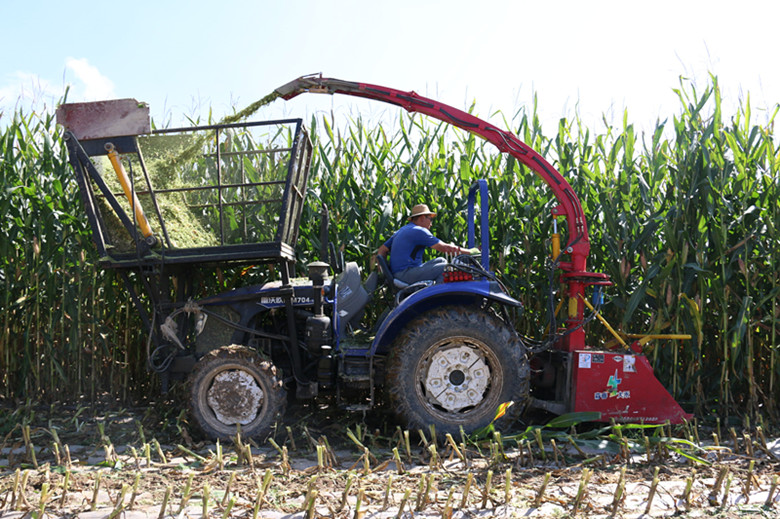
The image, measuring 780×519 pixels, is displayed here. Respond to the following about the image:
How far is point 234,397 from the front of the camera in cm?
430

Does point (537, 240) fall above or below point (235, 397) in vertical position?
above

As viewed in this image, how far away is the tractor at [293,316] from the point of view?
4.30 meters

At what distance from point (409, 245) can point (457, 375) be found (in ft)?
3.31

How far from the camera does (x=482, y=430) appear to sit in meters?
4.23

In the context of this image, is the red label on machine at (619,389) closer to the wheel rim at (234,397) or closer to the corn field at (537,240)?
the corn field at (537,240)

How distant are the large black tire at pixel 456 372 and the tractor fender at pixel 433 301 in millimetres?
108

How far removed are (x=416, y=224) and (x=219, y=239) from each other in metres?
1.51

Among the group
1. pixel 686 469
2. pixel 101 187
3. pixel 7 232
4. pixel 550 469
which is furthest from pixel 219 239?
pixel 686 469

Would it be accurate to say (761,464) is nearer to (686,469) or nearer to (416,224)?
(686,469)

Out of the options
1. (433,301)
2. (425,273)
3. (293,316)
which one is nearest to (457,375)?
(433,301)

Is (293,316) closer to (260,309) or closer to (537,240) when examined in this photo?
(260,309)

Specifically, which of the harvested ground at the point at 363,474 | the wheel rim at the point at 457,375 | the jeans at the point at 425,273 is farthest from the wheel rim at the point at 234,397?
the jeans at the point at 425,273

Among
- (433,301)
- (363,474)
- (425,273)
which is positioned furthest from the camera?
(425,273)

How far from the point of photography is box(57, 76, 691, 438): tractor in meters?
4.30
